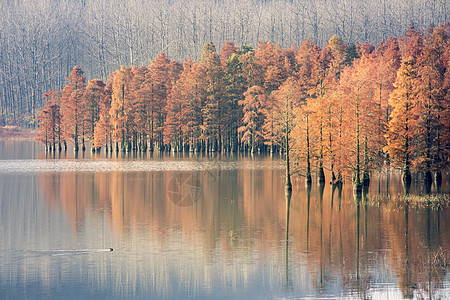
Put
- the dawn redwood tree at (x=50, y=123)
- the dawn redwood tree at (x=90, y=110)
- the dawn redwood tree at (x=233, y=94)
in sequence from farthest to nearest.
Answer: the dawn redwood tree at (x=90, y=110)
the dawn redwood tree at (x=50, y=123)
the dawn redwood tree at (x=233, y=94)

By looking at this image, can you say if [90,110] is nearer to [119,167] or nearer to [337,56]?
[119,167]

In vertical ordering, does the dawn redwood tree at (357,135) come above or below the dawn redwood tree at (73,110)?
below

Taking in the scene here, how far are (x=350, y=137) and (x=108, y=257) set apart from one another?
98.3 ft

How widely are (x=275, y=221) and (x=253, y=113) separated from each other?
7886 cm

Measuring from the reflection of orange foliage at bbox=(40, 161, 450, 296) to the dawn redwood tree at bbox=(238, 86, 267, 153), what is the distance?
53.3 meters

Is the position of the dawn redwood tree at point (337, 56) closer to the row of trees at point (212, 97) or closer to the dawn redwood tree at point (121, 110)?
the row of trees at point (212, 97)

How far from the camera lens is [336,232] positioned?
3600 cm

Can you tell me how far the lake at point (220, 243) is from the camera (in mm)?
25219

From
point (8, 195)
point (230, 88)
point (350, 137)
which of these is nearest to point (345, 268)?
point (350, 137)

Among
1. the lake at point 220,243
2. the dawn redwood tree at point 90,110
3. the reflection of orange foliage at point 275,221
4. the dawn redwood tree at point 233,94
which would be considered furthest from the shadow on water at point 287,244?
the dawn redwood tree at point 90,110

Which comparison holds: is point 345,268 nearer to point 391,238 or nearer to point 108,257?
point 391,238

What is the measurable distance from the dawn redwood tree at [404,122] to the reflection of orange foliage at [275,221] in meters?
3.70

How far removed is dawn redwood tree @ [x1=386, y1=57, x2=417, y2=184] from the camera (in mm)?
57469

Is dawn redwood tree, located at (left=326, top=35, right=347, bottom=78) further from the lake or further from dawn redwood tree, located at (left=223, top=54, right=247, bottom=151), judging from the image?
the lake
